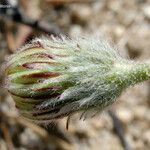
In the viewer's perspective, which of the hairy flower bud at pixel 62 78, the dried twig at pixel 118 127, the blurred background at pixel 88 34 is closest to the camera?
the hairy flower bud at pixel 62 78

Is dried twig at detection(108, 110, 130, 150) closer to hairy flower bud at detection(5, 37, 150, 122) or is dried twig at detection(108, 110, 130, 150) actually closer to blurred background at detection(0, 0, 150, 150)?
blurred background at detection(0, 0, 150, 150)

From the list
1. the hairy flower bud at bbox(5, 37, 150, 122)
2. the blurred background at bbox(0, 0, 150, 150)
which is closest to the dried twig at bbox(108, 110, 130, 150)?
the blurred background at bbox(0, 0, 150, 150)

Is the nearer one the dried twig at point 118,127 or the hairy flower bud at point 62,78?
the hairy flower bud at point 62,78

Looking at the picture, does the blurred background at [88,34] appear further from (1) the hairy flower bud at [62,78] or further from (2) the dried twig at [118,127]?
(1) the hairy flower bud at [62,78]

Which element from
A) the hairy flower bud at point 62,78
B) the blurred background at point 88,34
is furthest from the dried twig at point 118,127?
the hairy flower bud at point 62,78

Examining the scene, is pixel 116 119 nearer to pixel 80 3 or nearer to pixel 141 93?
pixel 141 93

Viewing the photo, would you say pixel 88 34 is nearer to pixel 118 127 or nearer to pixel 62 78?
pixel 118 127

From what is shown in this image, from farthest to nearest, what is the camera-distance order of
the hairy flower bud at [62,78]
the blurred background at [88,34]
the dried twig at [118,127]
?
the blurred background at [88,34], the dried twig at [118,127], the hairy flower bud at [62,78]
